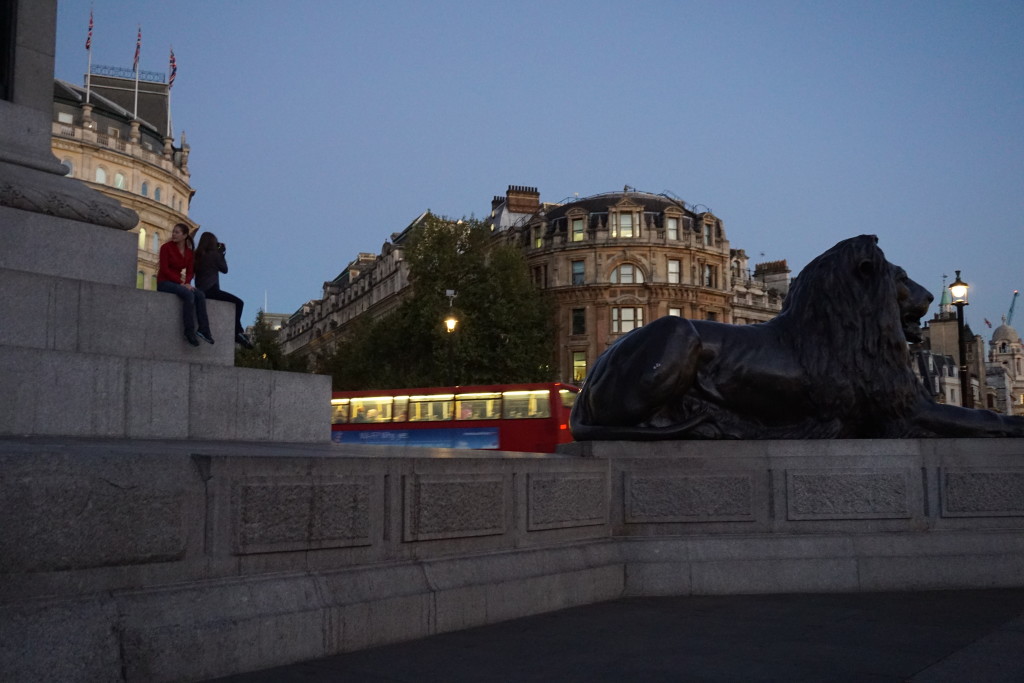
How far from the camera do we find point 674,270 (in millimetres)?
73750

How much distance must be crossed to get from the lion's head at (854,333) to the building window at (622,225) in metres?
66.1

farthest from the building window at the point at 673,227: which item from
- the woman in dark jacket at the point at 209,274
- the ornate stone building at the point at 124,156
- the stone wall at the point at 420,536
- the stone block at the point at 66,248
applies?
the stone wall at the point at 420,536

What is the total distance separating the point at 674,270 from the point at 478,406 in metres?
50.4

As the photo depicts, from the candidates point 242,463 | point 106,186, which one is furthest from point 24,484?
point 106,186

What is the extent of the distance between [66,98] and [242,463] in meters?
83.6

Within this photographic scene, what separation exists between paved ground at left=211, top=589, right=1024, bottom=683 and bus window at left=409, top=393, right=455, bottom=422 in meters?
19.4

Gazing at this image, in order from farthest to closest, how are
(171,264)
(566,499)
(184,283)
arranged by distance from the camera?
(184,283) → (171,264) → (566,499)

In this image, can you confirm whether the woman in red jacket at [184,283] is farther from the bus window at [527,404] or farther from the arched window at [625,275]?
the arched window at [625,275]

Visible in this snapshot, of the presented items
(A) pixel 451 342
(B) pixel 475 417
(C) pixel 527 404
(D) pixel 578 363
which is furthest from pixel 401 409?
(D) pixel 578 363

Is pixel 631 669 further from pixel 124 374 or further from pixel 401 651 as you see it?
pixel 124 374

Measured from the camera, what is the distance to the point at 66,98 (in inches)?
3061

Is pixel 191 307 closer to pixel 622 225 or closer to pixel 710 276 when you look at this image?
Result: pixel 622 225

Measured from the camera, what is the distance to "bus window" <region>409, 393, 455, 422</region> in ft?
84.7

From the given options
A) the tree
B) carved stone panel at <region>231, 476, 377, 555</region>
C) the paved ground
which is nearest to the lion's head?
the paved ground
